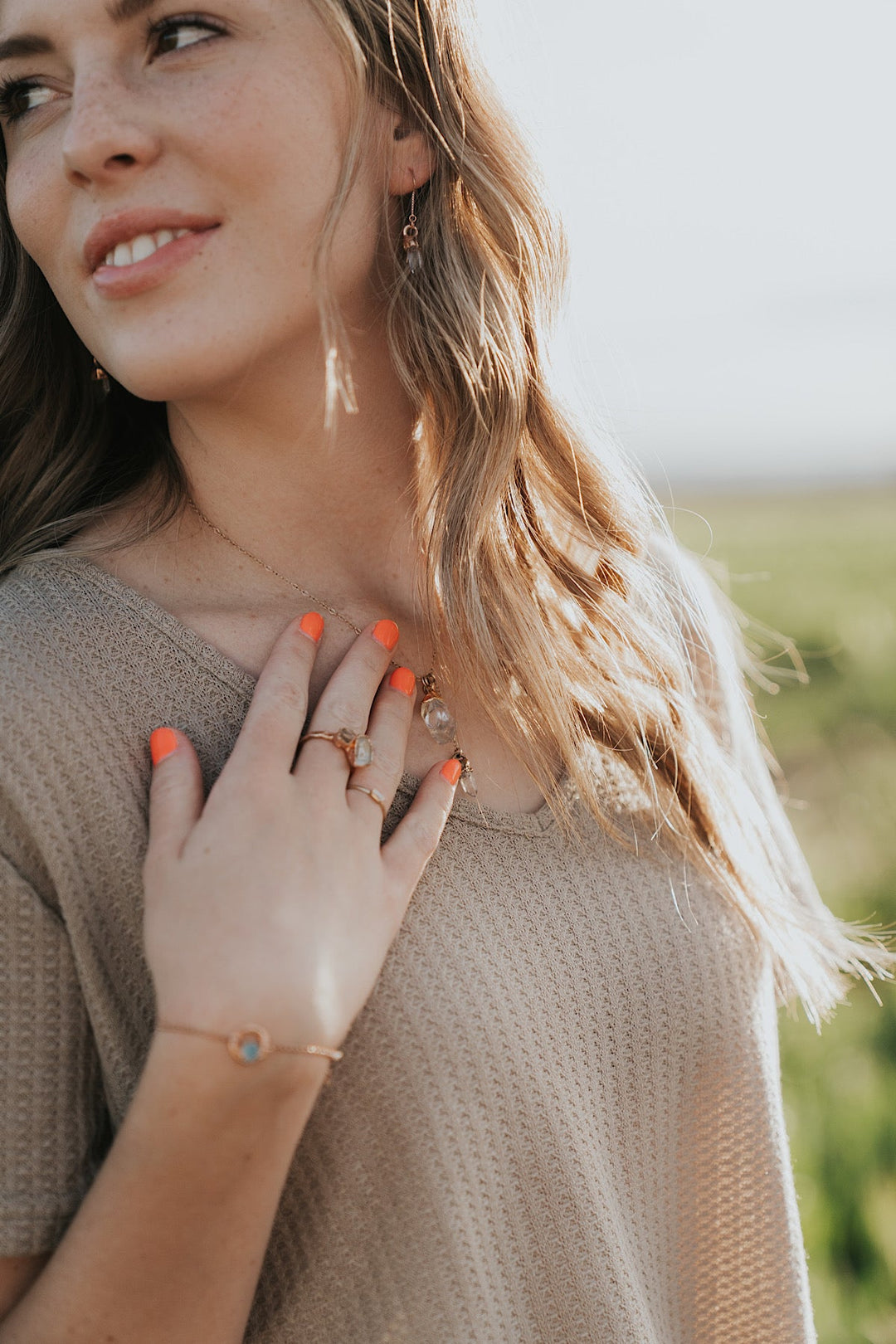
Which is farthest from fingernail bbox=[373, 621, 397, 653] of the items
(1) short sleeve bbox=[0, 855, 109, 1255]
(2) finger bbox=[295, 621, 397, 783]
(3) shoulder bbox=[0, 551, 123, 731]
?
(1) short sleeve bbox=[0, 855, 109, 1255]

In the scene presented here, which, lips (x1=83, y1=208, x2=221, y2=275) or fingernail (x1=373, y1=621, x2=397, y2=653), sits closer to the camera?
lips (x1=83, y1=208, x2=221, y2=275)

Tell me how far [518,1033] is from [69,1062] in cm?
53

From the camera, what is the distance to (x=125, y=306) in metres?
1.53

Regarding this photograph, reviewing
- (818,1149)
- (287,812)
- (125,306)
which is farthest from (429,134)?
(818,1149)

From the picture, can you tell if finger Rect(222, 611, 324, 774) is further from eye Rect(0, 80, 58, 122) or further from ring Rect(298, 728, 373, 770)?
eye Rect(0, 80, 58, 122)

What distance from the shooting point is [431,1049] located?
1365mm

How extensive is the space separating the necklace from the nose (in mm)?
538

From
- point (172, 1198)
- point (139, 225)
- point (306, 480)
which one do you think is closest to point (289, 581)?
point (306, 480)

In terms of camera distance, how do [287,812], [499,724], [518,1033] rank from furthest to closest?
[499,724]
[518,1033]
[287,812]

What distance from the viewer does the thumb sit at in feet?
4.25

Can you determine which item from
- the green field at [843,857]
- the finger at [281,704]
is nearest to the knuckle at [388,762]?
the finger at [281,704]

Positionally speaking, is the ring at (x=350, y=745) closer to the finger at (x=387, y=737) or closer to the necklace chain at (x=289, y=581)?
the finger at (x=387, y=737)

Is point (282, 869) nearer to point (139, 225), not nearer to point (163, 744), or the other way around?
point (163, 744)

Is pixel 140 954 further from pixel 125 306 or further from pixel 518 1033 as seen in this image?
pixel 125 306
